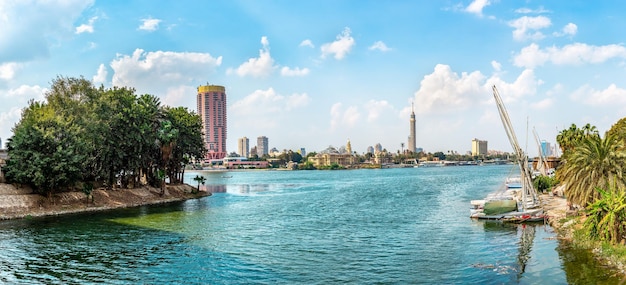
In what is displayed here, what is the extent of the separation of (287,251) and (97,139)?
45291 mm

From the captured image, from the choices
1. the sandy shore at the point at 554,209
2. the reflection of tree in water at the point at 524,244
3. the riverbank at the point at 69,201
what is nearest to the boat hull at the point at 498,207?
the sandy shore at the point at 554,209

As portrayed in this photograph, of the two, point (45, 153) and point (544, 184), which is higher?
point (45, 153)

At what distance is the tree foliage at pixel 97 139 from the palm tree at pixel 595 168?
197 ft

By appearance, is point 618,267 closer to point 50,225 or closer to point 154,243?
point 154,243

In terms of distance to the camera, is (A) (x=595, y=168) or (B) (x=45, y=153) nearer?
(A) (x=595, y=168)

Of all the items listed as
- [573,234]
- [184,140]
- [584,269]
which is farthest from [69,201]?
[584,269]

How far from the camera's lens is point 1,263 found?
115 ft

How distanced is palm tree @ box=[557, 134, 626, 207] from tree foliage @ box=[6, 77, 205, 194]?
2369 inches

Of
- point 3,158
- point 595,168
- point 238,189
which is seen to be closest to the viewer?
point 595,168

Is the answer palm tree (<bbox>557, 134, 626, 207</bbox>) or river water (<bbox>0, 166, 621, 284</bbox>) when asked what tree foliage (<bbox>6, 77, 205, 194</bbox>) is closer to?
river water (<bbox>0, 166, 621, 284</bbox>)

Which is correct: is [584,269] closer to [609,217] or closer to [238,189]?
[609,217]

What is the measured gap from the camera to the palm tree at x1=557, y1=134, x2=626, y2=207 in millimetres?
40719

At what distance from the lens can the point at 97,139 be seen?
236ft

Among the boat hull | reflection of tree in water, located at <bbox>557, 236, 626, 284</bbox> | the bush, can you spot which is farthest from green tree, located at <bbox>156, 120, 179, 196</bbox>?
reflection of tree in water, located at <bbox>557, 236, 626, 284</bbox>
